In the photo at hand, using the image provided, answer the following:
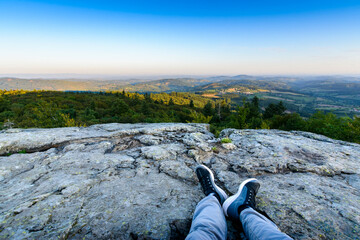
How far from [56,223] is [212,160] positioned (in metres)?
5.51

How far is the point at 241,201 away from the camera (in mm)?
3752

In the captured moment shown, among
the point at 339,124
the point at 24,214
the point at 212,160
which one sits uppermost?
the point at 24,214

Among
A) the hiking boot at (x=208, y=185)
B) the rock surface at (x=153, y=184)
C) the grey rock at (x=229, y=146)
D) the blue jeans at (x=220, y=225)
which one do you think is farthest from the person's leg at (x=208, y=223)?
the grey rock at (x=229, y=146)

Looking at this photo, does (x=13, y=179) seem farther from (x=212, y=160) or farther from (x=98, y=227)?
(x=212, y=160)

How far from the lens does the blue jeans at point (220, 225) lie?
9.33ft

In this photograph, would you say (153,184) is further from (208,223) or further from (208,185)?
(208,223)

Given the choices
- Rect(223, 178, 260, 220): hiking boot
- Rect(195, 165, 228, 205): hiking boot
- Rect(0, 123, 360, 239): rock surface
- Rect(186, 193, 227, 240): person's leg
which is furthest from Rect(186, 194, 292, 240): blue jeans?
Rect(195, 165, 228, 205): hiking boot

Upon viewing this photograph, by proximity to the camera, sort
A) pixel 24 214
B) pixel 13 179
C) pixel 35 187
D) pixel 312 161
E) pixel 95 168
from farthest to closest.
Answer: pixel 312 161 < pixel 95 168 < pixel 13 179 < pixel 35 187 < pixel 24 214

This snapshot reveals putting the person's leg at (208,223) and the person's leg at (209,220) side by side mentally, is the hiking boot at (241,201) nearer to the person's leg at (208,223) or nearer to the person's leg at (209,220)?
the person's leg at (209,220)

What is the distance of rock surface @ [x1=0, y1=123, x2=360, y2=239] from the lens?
10.2 ft

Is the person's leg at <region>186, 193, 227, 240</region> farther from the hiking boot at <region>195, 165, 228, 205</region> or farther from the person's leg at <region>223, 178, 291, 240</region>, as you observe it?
the hiking boot at <region>195, 165, 228, 205</region>

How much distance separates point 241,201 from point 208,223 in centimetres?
122

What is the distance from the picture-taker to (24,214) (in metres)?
3.21

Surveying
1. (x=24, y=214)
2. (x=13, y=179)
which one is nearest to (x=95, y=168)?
(x=24, y=214)
